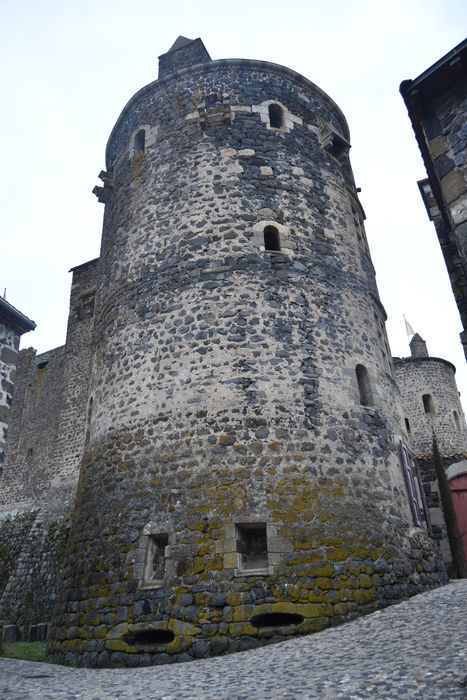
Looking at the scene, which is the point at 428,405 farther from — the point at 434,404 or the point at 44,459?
the point at 44,459

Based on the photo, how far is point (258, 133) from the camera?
34.7 feet

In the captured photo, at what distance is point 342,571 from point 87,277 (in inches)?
588

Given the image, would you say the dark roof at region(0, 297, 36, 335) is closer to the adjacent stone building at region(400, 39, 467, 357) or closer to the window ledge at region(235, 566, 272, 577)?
the window ledge at region(235, 566, 272, 577)

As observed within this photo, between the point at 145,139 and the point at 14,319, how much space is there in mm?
5656

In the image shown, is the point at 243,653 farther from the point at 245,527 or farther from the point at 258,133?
the point at 258,133

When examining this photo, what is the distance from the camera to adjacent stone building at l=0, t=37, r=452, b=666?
710 cm

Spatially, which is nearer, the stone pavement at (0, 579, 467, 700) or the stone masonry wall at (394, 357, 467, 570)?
the stone pavement at (0, 579, 467, 700)

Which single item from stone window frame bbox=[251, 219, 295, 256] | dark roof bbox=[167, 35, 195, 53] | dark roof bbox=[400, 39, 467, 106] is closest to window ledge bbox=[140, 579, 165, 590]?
stone window frame bbox=[251, 219, 295, 256]

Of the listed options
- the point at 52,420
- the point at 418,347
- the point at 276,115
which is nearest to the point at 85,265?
the point at 52,420

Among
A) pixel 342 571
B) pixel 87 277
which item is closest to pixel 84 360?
pixel 87 277

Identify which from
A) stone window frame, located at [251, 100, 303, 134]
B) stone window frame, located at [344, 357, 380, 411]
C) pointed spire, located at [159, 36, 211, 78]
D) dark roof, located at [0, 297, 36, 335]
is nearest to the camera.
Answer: dark roof, located at [0, 297, 36, 335]

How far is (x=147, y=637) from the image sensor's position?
7070 mm

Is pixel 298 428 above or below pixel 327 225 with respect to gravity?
below

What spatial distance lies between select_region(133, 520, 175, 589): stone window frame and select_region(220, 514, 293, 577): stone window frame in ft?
2.31
